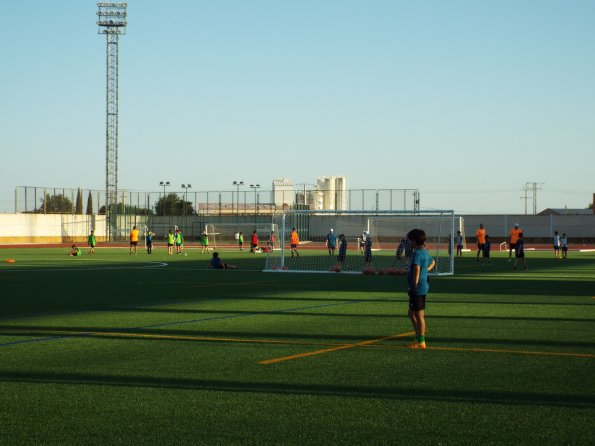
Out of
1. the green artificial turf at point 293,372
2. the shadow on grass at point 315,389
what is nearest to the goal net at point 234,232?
the green artificial turf at point 293,372

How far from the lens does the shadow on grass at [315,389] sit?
8.49m

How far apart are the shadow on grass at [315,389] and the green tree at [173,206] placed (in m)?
95.0

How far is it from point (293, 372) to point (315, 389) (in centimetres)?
111

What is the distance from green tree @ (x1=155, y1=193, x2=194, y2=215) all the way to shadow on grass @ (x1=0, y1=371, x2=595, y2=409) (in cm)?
9500

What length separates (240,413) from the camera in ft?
25.9

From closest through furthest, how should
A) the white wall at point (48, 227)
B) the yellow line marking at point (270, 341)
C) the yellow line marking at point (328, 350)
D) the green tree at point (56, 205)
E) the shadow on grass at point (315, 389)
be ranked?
the shadow on grass at point (315, 389), the yellow line marking at point (328, 350), the yellow line marking at point (270, 341), the white wall at point (48, 227), the green tree at point (56, 205)

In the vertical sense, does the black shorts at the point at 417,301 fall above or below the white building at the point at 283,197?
below

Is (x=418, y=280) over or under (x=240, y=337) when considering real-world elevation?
over

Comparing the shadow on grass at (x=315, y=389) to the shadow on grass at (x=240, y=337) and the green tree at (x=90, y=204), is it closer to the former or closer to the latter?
the shadow on grass at (x=240, y=337)

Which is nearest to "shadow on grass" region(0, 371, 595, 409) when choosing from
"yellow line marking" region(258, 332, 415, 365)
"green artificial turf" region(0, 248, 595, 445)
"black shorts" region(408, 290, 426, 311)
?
"green artificial turf" region(0, 248, 595, 445)

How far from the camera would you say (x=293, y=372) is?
400 inches

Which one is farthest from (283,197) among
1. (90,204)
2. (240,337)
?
(240,337)

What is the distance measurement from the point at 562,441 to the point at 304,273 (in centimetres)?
2908

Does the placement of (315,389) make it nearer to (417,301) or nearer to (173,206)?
(417,301)
